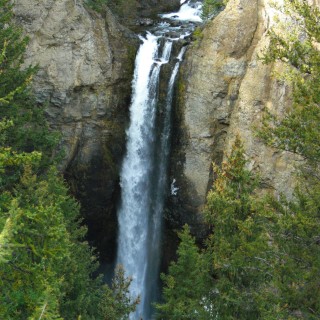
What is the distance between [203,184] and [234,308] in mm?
9942

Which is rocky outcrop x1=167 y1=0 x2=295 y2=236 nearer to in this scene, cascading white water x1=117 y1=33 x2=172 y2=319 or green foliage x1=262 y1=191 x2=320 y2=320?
cascading white water x1=117 y1=33 x2=172 y2=319

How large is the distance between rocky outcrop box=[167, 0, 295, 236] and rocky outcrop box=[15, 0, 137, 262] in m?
3.67

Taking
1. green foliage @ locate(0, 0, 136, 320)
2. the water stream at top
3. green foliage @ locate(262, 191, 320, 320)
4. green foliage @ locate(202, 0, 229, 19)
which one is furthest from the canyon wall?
green foliage @ locate(262, 191, 320, 320)

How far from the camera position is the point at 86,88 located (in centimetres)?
2155

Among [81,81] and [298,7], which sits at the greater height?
[298,7]

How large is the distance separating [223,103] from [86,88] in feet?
24.8

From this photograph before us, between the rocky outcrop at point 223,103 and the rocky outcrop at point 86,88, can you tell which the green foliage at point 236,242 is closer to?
the rocky outcrop at point 223,103

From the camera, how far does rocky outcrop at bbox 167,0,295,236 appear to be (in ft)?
62.3

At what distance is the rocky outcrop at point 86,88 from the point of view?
20562 mm

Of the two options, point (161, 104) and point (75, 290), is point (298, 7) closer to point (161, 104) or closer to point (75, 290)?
point (75, 290)

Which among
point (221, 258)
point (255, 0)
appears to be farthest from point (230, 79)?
point (221, 258)

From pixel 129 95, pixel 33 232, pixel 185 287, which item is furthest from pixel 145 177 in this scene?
pixel 33 232

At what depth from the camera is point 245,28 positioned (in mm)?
20047

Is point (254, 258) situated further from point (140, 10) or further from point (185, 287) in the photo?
point (140, 10)
